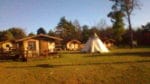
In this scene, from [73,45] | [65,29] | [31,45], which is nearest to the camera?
[31,45]

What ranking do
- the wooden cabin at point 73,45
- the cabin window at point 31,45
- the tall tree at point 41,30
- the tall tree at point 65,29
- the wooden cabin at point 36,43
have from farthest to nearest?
the tall tree at point 41,30
the tall tree at point 65,29
the wooden cabin at point 73,45
the cabin window at point 31,45
the wooden cabin at point 36,43

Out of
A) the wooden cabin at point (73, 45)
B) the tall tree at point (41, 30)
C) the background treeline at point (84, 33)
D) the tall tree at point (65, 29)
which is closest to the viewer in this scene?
the wooden cabin at point (73, 45)

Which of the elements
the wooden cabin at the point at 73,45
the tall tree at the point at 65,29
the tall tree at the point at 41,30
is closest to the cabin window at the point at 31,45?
the wooden cabin at the point at 73,45

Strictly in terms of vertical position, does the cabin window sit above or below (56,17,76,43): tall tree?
below

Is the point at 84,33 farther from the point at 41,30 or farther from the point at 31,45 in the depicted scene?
the point at 31,45

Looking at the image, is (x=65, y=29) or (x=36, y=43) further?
(x=65, y=29)

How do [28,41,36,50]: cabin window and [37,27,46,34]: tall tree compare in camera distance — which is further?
[37,27,46,34]: tall tree

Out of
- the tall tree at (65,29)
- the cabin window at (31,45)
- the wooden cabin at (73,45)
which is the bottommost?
the cabin window at (31,45)

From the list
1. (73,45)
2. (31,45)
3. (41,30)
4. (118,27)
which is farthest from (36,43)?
(41,30)

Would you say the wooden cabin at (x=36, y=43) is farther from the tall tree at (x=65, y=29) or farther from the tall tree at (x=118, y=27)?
the tall tree at (x=65, y=29)

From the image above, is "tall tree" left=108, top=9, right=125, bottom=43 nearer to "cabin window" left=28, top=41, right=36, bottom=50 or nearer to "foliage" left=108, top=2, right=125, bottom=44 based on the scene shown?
"foliage" left=108, top=2, right=125, bottom=44

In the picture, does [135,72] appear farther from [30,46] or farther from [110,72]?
[30,46]

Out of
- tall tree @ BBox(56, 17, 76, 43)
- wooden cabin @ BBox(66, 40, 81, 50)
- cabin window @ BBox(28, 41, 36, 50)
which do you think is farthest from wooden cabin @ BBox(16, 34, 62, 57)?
tall tree @ BBox(56, 17, 76, 43)

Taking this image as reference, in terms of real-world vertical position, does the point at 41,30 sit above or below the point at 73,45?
above
